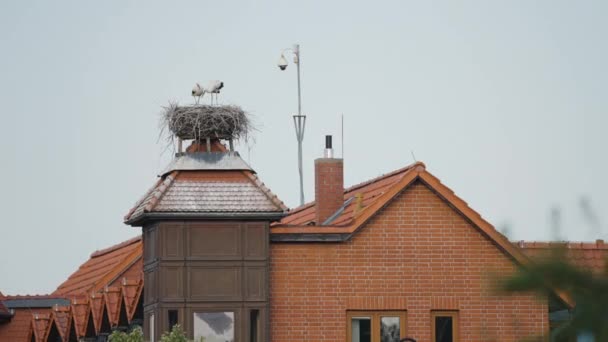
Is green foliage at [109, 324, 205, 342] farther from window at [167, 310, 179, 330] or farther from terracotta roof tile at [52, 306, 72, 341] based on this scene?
terracotta roof tile at [52, 306, 72, 341]

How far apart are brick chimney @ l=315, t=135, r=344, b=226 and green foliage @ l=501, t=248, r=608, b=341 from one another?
2521cm

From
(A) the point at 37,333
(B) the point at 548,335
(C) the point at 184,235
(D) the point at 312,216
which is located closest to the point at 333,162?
(D) the point at 312,216

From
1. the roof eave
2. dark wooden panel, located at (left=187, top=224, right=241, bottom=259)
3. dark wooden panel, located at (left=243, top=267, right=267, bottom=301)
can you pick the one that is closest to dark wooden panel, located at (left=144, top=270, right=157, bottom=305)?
dark wooden panel, located at (left=187, top=224, right=241, bottom=259)

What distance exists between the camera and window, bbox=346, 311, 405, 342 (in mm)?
25125

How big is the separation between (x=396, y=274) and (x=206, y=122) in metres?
4.41

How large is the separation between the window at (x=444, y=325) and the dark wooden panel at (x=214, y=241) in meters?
3.82

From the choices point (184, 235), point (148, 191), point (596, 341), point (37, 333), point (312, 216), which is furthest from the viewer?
point (37, 333)

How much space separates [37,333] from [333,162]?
9130 mm

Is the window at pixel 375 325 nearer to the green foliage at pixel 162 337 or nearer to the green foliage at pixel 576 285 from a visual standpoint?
the green foliage at pixel 162 337

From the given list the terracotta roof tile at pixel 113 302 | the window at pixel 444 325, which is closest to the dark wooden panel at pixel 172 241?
the terracotta roof tile at pixel 113 302

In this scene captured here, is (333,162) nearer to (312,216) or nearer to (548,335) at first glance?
(312,216)

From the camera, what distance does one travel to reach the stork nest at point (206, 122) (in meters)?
25.4

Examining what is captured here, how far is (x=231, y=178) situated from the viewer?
2567 cm

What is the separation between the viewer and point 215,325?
2466 centimetres
